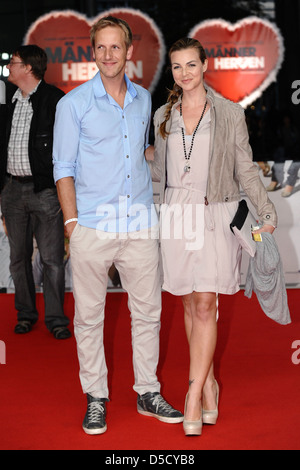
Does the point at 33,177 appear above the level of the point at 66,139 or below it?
below

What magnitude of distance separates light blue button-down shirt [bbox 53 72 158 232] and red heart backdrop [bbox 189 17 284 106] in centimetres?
371

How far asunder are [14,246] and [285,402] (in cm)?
215


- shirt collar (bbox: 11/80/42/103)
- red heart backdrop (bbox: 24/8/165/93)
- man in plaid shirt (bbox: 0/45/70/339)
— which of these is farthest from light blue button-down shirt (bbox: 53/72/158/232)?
red heart backdrop (bbox: 24/8/165/93)

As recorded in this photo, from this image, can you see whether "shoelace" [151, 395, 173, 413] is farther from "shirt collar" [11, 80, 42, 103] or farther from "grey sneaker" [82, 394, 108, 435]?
"shirt collar" [11, 80, 42, 103]

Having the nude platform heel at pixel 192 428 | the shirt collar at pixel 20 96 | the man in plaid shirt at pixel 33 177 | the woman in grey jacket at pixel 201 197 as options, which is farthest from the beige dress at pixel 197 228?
the shirt collar at pixel 20 96

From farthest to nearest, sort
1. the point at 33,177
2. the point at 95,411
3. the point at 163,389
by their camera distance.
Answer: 1. the point at 33,177
2. the point at 163,389
3. the point at 95,411

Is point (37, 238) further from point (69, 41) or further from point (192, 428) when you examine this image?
point (69, 41)

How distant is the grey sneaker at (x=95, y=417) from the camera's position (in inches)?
119

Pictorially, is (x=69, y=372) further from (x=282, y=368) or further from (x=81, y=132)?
(x=81, y=132)

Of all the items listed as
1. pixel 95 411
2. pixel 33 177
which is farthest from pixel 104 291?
pixel 33 177

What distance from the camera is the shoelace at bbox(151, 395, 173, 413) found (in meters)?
3.16

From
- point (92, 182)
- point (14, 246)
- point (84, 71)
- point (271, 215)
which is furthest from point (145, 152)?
point (84, 71)

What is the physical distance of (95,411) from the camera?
3096mm

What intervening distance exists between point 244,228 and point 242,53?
393cm
